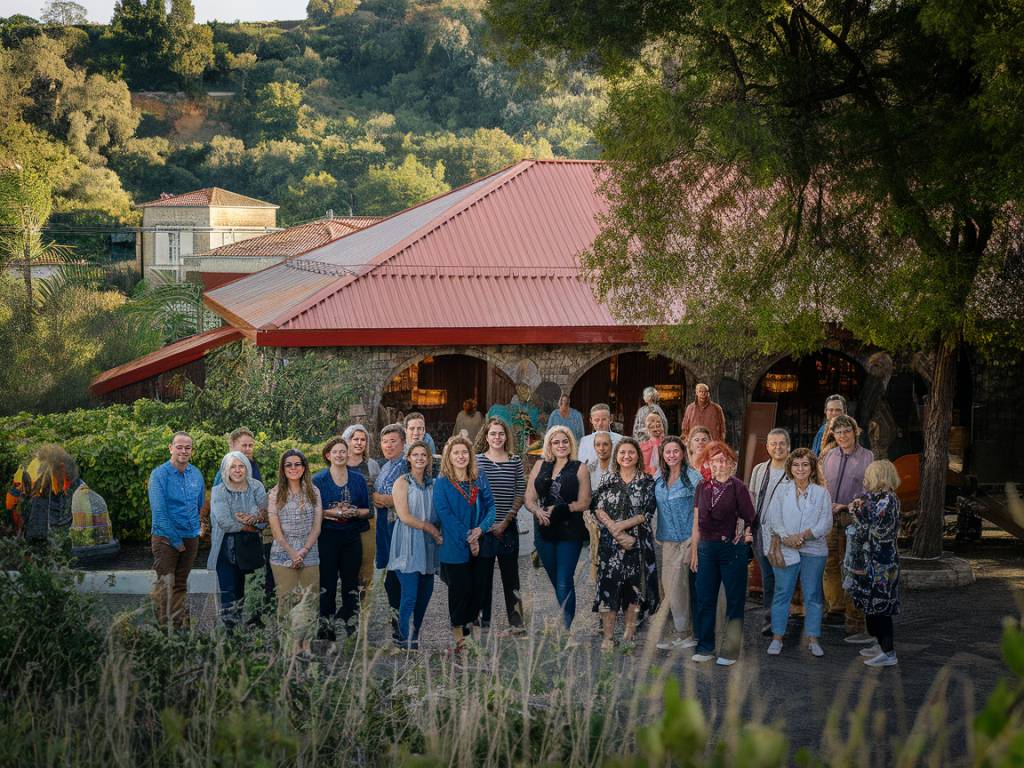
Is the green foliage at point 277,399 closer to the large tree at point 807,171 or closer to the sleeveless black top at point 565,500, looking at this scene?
the large tree at point 807,171

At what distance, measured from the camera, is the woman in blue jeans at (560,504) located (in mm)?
9258

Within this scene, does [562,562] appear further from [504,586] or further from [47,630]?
[47,630]

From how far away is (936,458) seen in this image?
1234cm

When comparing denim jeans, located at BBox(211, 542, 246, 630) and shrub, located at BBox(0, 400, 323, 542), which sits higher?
shrub, located at BBox(0, 400, 323, 542)

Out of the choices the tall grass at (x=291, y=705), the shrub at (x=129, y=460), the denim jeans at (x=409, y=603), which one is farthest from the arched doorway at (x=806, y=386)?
the tall grass at (x=291, y=705)

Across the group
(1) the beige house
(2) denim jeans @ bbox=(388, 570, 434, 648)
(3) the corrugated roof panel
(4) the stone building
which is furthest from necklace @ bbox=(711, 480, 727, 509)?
(1) the beige house

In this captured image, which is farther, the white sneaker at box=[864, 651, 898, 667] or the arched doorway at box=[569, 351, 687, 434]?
the arched doorway at box=[569, 351, 687, 434]

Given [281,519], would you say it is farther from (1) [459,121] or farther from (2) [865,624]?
(1) [459,121]

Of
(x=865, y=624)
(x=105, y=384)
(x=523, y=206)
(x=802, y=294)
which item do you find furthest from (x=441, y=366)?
(x=865, y=624)

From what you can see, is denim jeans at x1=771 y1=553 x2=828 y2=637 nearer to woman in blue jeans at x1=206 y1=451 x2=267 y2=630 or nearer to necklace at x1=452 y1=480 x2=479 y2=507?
necklace at x1=452 y1=480 x2=479 y2=507

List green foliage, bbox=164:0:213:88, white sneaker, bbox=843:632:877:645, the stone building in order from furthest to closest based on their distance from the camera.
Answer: green foliage, bbox=164:0:213:88 → the stone building → white sneaker, bbox=843:632:877:645

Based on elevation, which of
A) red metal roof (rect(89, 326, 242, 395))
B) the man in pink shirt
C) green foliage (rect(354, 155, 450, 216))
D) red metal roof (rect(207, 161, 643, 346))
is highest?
green foliage (rect(354, 155, 450, 216))

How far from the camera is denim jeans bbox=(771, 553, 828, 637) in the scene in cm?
902

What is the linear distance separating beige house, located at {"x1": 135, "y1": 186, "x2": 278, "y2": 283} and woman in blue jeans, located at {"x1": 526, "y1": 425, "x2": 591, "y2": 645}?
187 ft
